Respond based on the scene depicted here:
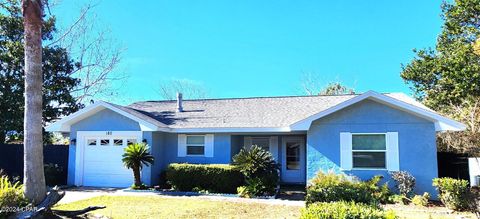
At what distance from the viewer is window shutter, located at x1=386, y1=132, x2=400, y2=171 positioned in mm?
13117

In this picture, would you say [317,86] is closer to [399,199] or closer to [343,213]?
[399,199]

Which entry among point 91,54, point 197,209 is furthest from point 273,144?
point 91,54

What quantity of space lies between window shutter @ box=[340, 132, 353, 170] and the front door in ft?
14.4

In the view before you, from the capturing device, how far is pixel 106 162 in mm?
16422

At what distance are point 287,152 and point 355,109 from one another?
5319 mm

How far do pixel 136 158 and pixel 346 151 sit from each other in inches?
320

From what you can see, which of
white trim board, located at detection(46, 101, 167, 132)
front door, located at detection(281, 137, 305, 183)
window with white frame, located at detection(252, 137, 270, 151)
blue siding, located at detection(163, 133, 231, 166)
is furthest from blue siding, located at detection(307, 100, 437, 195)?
white trim board, located at detection(46, 101, 167, 132)

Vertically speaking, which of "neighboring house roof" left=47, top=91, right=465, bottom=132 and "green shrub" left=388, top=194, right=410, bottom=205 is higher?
"neighboring house roof" left=47, top=91, right=465, bottom=132

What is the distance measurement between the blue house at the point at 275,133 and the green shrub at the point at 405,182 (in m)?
0.51

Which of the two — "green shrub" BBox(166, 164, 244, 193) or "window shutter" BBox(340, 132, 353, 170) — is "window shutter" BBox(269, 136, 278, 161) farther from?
"window shutter" BBox(340, 132, 353, 170)

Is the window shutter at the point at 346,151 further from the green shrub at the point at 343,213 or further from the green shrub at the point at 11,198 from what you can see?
the green shrub at the point at 11,198

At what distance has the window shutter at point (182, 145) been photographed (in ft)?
55.9

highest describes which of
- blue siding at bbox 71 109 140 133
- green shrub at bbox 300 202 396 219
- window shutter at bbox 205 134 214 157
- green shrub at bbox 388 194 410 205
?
blue siding at bbox 71 109 140 133

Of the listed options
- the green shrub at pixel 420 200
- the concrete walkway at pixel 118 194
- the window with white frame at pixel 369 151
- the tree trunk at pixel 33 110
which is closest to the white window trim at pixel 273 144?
the window with white frame at pixel 369 151
